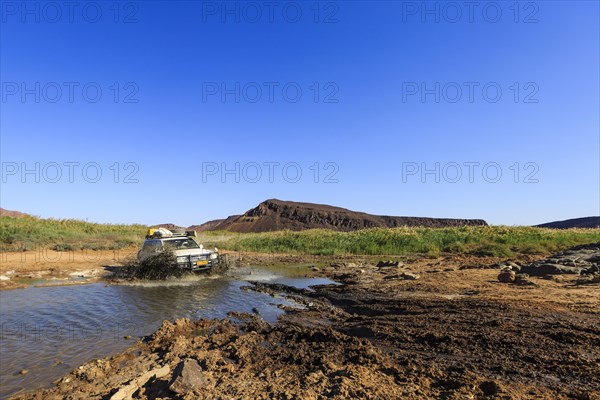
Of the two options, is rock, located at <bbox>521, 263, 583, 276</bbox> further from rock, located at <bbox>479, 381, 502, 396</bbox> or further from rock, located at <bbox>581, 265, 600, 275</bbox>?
rock, located at <bbox>479, 381, 502, 396</bbox>

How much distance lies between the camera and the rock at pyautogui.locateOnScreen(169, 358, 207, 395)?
4.20m

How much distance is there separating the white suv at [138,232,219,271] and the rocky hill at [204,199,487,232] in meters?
85.5

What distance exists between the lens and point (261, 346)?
244 inches

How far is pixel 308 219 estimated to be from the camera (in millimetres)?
108125

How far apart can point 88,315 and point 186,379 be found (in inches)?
233

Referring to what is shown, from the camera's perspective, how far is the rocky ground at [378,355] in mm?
4277

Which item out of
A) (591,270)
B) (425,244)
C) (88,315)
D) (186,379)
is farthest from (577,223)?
(186,379)

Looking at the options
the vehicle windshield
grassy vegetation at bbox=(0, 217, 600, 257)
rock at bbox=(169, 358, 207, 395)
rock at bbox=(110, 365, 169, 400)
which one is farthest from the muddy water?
grassy vegetation at bbox=(0, 217, 600, 257)

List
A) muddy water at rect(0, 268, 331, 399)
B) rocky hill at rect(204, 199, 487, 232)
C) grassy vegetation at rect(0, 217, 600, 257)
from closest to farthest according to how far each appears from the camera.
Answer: muddy water at rect(0, 268, 331, 399) < grassy vegetation at rect(0, 217, 600, 257) < rocky hill at rect(204, 199, 487, 232)

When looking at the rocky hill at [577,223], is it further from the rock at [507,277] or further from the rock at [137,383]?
the rock at [137,383]

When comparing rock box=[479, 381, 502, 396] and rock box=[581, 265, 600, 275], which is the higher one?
rock box=[581, 265, 600, 275]

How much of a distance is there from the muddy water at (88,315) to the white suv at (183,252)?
2.27ft

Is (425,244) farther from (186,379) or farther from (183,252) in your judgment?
(186,379)

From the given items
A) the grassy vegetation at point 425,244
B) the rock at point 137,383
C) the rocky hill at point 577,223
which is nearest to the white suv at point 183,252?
the rock at point 137,383
